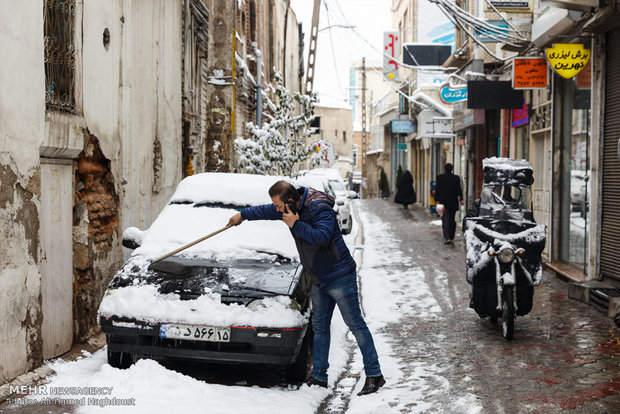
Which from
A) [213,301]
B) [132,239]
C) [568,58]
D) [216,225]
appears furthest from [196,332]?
[568,58]

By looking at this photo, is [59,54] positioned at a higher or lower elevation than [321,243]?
higher

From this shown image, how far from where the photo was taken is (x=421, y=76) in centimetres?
3728

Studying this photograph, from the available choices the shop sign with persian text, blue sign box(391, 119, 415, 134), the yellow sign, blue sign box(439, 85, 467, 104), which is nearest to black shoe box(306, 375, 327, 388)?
the yellow sign

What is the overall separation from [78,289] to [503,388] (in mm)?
4478

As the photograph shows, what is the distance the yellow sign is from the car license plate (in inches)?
319

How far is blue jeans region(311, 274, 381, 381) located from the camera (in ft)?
20.0

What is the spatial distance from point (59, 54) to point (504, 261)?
508 cm

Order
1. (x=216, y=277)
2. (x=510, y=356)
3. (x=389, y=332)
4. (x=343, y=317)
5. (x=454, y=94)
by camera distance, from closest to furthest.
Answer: (x=343, y=317)
(x=216, y=277)
(x=510, y=356)
(x=389, y=332)
(x=454, y=94)

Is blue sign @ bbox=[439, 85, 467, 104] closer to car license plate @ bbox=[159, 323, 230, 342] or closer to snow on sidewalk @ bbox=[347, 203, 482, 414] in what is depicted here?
snow on sidewalk @ bbox=[347, 203, 482, 414]

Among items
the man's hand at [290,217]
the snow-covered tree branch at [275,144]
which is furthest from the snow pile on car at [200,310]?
the snow-covered tree branch at [275,144]

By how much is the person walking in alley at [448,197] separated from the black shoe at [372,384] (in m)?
12.2

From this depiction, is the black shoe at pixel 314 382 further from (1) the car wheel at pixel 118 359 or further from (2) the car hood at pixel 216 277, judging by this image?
(1) the car wheel at pixel 118 359

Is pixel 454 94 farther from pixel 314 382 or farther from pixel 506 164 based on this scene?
pixel 314 382

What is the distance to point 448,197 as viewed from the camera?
18.2 meters
